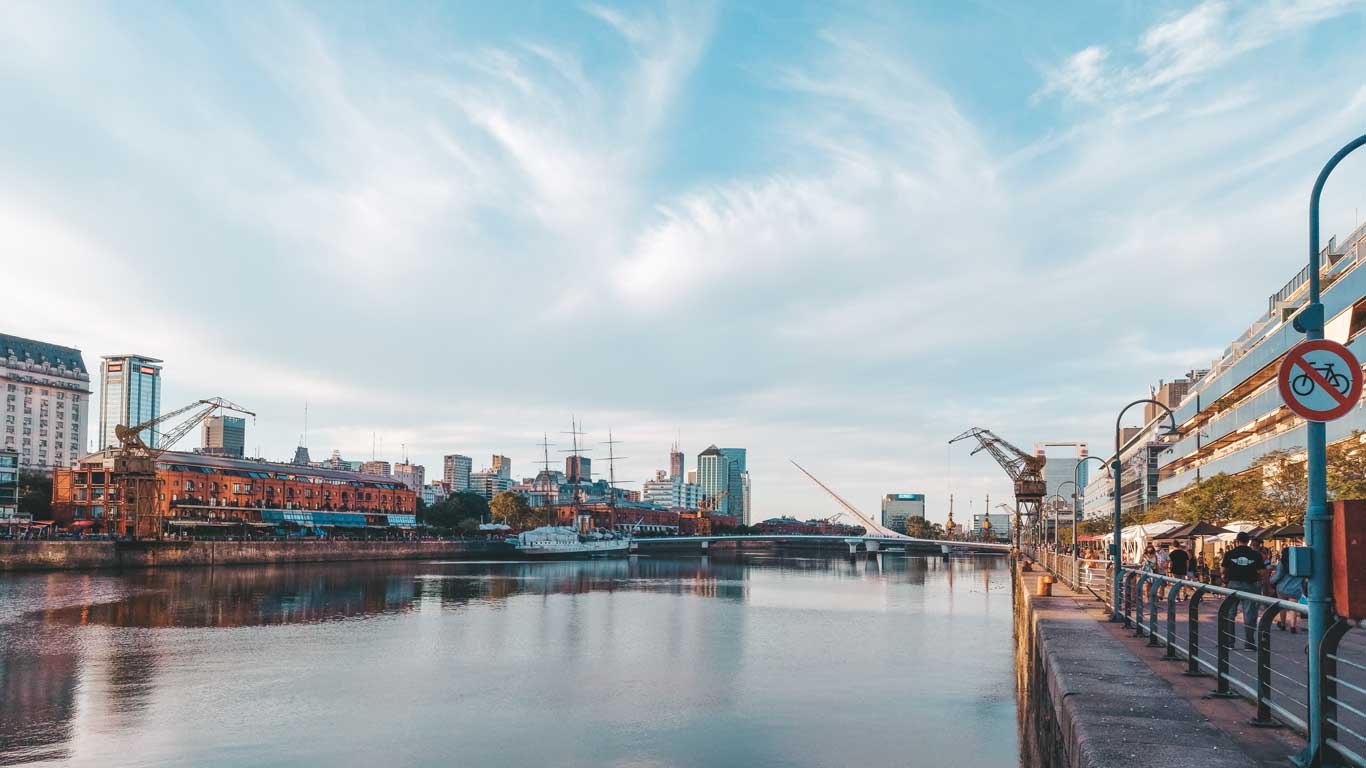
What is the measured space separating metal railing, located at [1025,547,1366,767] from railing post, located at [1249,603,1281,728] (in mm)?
11

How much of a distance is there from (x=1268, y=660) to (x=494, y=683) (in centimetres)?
2503

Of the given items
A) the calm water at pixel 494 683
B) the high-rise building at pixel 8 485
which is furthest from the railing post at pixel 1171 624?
the high-rise building at pixel 8 485

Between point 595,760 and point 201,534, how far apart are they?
131779mm

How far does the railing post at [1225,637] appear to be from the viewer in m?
13.6

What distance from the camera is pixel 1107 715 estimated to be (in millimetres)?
12961

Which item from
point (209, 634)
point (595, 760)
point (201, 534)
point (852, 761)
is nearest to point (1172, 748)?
point (852, 761)

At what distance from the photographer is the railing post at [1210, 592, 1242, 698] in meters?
13.6

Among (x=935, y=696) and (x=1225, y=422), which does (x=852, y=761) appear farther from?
(x=1225, y=422)

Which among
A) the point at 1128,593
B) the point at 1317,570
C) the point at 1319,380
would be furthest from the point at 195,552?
the point at 1319,380

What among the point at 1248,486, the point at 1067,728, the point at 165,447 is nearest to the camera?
the point at 1067,728

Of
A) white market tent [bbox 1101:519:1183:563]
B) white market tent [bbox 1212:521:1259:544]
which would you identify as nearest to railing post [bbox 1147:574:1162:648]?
white market tent [bbox 1101:519:1183:563]

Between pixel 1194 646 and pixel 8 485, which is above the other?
pixel 1194 646

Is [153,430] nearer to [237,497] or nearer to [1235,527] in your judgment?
[237,497]

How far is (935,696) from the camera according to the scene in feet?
101
